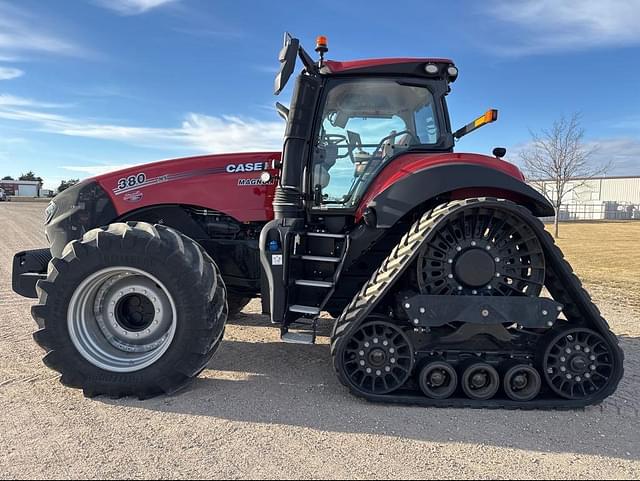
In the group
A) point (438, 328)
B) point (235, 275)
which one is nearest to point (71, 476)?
point (235, 275)

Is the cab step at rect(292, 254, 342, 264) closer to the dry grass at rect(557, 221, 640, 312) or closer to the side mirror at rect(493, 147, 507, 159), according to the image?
the side mirror at rect(493, 147, 507, 159)

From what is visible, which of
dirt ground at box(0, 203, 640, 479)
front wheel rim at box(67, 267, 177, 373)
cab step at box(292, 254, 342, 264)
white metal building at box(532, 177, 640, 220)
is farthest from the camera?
white metal building at box(532, 177, 640, 220)

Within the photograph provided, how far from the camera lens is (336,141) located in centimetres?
425

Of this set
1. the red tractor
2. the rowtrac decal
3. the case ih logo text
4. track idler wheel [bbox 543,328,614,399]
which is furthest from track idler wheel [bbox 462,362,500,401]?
the case ih logo text

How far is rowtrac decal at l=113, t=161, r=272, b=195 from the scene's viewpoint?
455 centimetres

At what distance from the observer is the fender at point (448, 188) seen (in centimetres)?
366

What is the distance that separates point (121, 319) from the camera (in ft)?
13.4

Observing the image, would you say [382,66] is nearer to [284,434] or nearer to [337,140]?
[337,140]

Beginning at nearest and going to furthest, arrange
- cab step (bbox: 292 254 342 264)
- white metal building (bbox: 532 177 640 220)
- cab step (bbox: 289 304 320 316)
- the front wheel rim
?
1. the front wheel rim
2. cab step (bbox: 289 304 320 316)
3. cab step (bbox: 292 254 342 264)
4. white metal building (bbox: 532 177 640 220)

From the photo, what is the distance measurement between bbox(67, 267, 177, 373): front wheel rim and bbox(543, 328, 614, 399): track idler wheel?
2992mm

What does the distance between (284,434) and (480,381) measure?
158 centimetres

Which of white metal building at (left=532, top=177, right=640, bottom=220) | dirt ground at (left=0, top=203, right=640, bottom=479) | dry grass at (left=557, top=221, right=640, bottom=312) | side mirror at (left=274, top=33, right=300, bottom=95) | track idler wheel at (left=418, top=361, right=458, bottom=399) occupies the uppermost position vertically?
white metal building at (left=532, top=177, right=640, bottom=220)

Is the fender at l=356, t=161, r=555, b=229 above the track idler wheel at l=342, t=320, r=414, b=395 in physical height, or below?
above

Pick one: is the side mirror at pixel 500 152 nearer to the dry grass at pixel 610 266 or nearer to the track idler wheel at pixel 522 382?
the track idler wheel at pixel 522 382
